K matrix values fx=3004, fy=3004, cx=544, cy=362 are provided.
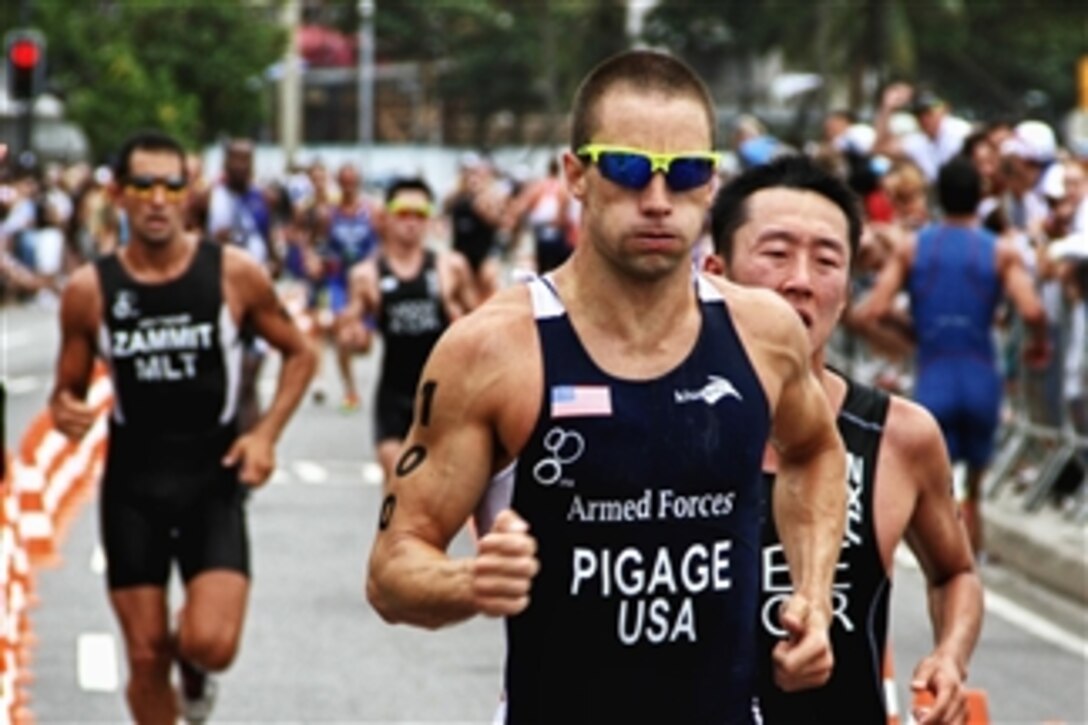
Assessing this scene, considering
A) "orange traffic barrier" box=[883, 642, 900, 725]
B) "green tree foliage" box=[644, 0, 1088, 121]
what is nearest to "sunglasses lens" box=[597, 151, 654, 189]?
"orange traffic barrier" box=[883, 642, 900, 725]

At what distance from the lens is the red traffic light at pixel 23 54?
3291cm

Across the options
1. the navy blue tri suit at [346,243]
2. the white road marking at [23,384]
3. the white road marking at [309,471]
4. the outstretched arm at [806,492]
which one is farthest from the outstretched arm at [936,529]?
the navy blue tri suit at [346,243]

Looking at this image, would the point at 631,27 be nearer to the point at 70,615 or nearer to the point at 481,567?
the point at 70,615

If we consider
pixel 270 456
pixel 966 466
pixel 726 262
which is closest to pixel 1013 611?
pixel 966 466

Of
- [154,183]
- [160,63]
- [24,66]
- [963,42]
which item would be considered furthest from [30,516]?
[963,42]

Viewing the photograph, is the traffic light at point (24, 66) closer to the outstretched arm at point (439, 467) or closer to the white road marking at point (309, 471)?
the white road marking at point (309, 471)

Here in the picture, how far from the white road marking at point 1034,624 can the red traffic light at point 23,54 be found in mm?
20421

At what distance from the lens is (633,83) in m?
5.02

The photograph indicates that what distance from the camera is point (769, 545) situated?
20.1 feet

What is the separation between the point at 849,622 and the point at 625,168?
4.90 feet

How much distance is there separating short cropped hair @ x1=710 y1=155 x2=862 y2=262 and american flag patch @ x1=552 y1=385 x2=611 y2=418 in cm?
160

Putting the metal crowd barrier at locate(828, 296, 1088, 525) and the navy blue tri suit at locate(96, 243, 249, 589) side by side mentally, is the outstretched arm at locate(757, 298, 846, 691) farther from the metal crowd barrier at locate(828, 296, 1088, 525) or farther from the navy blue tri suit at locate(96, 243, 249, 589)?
the metal crowd barrier at locate(828, 296, 1088, 525)

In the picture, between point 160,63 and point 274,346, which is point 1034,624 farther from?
point 160,63

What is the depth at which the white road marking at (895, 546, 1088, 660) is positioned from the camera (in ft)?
41.3
